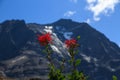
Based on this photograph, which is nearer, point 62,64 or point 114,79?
point 114,79

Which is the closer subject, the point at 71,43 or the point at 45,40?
the point at 71,43

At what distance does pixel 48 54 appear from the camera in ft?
61.6

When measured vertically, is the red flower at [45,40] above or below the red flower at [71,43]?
above

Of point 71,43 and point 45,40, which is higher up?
point 45,40

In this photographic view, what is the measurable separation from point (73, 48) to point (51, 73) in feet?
5.31

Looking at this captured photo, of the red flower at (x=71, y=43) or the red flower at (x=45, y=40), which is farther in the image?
the red flower at (x=45, y=40)

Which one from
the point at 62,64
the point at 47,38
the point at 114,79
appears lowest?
the point at 114,79

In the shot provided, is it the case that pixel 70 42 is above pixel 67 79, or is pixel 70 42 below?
above

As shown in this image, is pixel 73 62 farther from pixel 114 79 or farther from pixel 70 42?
pixel 114 79

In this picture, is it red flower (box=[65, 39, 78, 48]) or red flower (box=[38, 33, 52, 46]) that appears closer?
red flower (box=[65, 39, 78, 48])

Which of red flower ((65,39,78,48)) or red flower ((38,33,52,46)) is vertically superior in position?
red flower ((38,33,52,46))

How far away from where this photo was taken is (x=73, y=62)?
60.2 feet

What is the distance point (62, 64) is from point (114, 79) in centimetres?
285

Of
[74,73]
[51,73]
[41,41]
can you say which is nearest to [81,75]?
[74,73]
